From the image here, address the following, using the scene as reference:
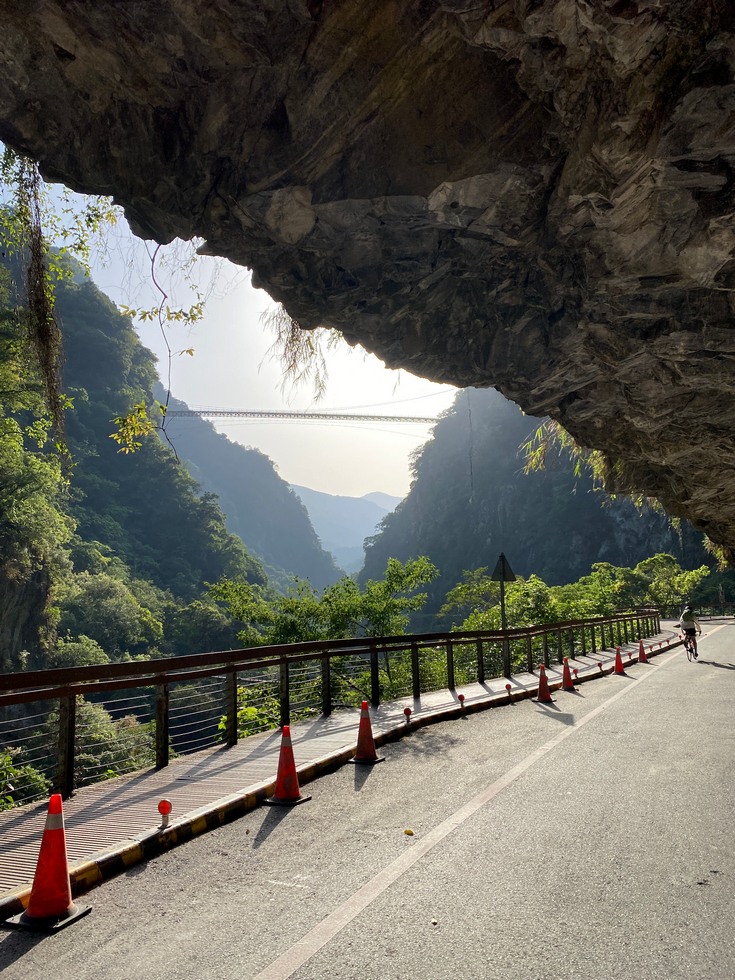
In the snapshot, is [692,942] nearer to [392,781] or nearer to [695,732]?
[392,781]

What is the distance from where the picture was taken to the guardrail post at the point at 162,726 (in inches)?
263

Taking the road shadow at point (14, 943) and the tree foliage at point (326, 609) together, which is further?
the tree foliage at point (326, 609)

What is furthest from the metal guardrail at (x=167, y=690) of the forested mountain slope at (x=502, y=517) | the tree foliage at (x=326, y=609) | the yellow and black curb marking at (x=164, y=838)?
the forested mountain slope at (x=502, y=517)

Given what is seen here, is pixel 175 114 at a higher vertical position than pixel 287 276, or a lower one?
higher

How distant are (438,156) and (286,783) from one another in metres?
12.2

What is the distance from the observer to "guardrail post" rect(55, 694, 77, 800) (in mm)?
5652

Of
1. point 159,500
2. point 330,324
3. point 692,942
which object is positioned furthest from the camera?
point 159,500

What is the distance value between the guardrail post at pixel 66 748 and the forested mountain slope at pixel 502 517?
84573mm

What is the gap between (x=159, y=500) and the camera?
12538 centimetres

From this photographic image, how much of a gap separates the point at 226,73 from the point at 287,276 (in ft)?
15.3

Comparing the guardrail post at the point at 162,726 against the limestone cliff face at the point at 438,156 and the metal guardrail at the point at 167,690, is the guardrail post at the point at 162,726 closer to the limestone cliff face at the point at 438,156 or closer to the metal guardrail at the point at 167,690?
the metal guardrail at the point at 167,690

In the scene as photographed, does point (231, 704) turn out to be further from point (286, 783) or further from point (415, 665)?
point (415, 665)

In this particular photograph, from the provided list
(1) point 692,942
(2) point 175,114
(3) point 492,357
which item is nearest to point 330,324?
(3) point 492,357

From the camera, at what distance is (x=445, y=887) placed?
370 centimetres
